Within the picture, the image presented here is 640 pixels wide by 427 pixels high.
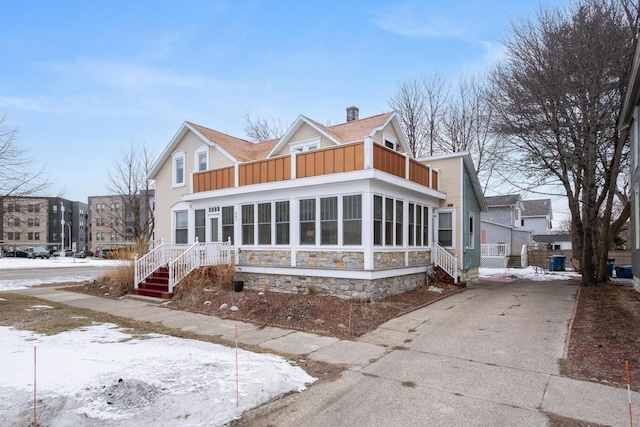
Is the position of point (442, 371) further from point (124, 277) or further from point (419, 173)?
point (124, 277)

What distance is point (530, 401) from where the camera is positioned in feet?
16.2

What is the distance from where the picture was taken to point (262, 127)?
1474 inches

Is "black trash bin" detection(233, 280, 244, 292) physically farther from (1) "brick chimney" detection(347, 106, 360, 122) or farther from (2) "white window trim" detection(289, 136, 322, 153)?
(1) "brick chimney" detection(347, 106, 360, 122)

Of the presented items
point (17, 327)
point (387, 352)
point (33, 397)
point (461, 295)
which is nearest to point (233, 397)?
point (33, 397)

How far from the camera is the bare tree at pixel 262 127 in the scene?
36906 mm

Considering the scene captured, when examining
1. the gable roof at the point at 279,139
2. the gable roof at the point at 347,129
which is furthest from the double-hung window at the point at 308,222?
the gable roof at the point at 347,129

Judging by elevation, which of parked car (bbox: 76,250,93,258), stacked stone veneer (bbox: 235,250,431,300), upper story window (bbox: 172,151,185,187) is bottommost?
parked car (bbox: 76,250,93,258)

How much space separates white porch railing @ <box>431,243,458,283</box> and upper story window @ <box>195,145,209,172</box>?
11301mm

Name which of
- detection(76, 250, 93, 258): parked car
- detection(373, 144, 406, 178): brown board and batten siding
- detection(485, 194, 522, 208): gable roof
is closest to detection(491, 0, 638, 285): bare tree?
detection(373, 144, 406, 178): brown board and batten siding

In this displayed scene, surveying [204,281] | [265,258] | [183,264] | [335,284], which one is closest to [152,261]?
[183,264]

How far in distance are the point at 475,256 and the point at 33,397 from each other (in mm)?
16954

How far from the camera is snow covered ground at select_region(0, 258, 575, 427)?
4277 millimetres

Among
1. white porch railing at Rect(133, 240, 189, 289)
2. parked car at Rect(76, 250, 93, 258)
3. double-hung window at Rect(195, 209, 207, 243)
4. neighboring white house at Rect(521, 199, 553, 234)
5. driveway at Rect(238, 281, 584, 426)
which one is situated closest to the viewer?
driveway at Rect(238, 281, 584, 426)

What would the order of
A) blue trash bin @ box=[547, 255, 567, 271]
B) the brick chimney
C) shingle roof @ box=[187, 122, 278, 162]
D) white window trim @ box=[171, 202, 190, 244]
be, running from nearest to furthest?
white window trim @ box=[171, 202, 190, 244]
shingle roof @ box=[187, 122, 278, 162]
the brick chimney
blue trash bin @ box=[547, 255, 567, 271]
